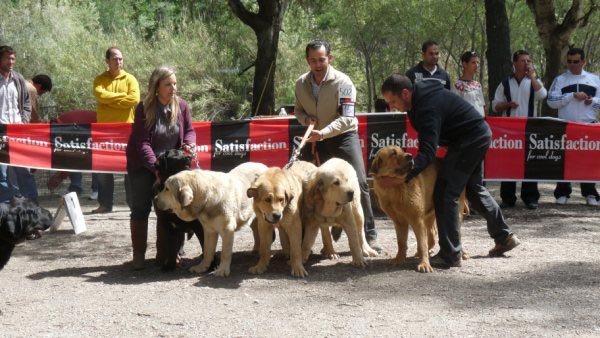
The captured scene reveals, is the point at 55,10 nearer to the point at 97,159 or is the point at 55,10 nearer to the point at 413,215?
the point at 97,159

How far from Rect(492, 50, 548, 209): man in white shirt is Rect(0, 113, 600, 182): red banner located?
35cm

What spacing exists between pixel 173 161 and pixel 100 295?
4.72 ft

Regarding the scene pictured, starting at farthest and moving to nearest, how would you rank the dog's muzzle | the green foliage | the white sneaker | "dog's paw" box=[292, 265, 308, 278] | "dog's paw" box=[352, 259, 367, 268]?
1. the green foliage
2. the white sneaker
3. "dog's paw" box=[352, 259, 367, 268]
4. "dog's paw" box=[292, 265, 308, 278]
5. the dog's muzzle

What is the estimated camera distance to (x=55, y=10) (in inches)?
1332

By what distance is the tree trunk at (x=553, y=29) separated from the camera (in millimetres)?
13797

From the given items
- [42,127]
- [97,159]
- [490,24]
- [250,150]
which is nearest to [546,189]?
[490,24]

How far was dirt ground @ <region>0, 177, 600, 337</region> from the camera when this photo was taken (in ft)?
16.8

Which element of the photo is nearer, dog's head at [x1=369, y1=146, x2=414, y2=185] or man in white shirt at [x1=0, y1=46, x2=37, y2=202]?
dog's head at [x1=369, y1=146, x2=414, y2=185]

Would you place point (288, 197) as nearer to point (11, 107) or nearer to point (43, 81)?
point (11, 107)

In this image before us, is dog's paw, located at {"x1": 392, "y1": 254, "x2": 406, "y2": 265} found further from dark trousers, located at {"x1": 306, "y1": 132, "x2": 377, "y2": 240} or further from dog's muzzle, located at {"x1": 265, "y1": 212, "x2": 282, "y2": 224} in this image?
dog's muzzle, located at {"x1": 265, "y1": 212, "x2": 282, "y2": 224}

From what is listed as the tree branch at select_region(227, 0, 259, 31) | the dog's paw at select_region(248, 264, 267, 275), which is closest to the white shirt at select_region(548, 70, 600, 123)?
the dog's paw at select_region(248, 264, 267, 275)

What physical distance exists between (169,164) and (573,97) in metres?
6.73

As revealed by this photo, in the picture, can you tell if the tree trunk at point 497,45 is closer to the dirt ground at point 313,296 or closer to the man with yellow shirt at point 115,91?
the dirt ground at point 313,296

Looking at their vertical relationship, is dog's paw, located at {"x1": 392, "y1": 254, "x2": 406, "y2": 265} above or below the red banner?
below
